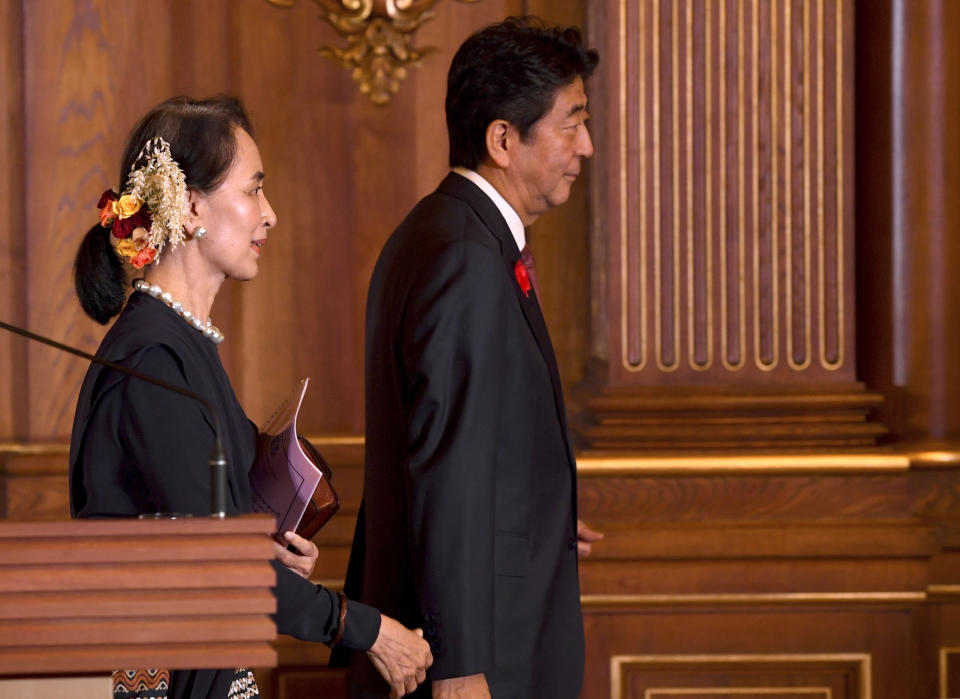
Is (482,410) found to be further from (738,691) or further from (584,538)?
(738,691)

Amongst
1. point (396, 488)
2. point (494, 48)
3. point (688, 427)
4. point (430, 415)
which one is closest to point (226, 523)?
point (430, 415)

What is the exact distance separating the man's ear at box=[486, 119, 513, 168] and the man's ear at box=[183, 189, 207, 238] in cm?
67

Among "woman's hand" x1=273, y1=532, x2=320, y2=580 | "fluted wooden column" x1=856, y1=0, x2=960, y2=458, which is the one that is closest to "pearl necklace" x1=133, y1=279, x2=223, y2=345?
"woman's hand" x1=273, y1=532, x2=320, y2=580

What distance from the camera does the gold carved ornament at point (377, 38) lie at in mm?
3625

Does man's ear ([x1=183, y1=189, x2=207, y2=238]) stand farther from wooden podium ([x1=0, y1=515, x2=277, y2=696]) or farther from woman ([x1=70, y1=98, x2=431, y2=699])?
wooden podium ([x1=0, y1=515, x2=277, y2=696])

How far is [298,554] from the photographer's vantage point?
2104 millimetres

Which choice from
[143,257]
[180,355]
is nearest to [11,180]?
[143,257]

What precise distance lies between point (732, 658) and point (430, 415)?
5.26 feet

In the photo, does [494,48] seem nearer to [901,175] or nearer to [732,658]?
[901,175]

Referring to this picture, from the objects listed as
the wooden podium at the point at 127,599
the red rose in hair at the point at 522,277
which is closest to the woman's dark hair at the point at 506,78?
the red rose in hair at the point at 522,277

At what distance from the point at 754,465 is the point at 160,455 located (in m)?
2.08

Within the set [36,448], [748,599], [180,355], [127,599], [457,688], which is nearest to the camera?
[127,599]

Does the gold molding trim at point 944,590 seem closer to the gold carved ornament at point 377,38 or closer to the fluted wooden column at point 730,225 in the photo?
the fluted wooden column at point 730,225

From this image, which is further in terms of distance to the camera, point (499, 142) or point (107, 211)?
point (499, 142)
